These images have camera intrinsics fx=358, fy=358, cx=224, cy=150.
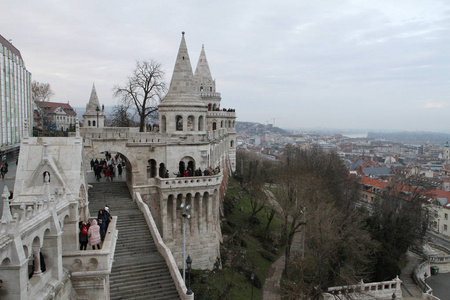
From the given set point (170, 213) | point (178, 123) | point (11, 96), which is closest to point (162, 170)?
point (170, 213)

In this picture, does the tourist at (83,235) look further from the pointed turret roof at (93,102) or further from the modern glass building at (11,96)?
the modern glass building at (11,96)

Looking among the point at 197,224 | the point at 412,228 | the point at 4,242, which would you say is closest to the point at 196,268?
the point at 197,224

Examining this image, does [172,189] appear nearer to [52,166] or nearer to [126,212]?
[126,212]

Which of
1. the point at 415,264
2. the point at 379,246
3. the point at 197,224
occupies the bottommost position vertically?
the point at 415,264

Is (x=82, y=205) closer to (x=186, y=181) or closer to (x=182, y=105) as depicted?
(x=186, y=181)

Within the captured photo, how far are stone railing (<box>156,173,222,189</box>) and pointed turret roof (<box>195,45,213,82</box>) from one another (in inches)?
1051

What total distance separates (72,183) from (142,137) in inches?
417

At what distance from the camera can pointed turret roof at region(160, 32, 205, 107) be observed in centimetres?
2667

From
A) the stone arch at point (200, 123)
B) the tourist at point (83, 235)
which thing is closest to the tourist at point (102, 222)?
the tourist at point (83, 235)

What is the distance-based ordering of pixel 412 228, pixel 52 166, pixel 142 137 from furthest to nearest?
1. pixel 412 228
2. pixel 142 137
3. pixel 52 166

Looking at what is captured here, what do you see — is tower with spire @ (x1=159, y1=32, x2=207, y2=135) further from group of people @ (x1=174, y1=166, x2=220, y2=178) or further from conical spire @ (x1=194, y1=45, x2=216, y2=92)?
conical spire @ (x1=194, y1=45, x2=216, y2=92)

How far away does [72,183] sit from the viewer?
1427 cm

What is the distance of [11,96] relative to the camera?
4472 cm

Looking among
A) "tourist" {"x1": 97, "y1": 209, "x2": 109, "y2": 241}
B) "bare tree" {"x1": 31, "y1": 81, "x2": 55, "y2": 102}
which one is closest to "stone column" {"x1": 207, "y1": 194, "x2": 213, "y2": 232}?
"tourist" {"x1": 97, "y1": 209, "x2": 109, "y2": 241}
